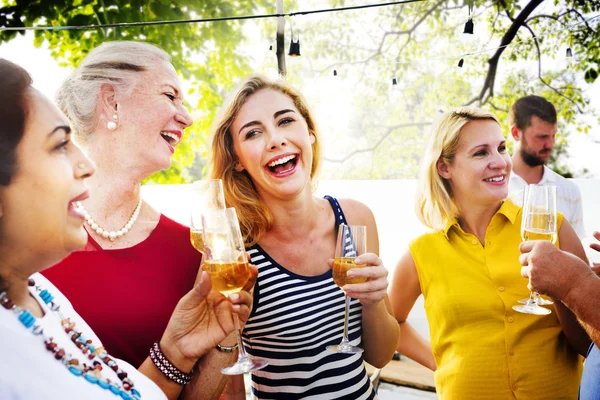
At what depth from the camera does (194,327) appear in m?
1.29

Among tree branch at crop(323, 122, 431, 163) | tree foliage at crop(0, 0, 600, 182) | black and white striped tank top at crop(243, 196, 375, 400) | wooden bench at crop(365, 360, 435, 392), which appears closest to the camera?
black and white striped tank top at crop(243, 196, 375, 400)

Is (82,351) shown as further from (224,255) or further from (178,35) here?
(178,35)

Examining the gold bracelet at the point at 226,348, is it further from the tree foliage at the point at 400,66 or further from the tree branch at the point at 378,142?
the tree branch at the point at 378,142

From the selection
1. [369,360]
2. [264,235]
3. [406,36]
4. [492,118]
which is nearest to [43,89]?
[264,235]

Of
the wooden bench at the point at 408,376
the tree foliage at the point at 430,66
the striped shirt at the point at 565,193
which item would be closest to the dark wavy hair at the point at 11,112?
the wooden bench at the point at 408,376

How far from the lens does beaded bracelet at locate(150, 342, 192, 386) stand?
1262mm

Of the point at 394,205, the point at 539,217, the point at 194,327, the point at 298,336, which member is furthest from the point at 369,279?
the point at 394,205

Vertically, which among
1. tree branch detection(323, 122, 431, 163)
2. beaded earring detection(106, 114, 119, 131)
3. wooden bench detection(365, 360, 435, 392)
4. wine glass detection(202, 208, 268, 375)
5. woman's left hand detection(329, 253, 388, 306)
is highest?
beaded earring detection(106, 114, 119, 131)

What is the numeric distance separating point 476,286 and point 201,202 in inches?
55.3

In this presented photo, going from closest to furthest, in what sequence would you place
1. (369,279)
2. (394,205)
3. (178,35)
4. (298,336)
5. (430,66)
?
1. (369,279)
2. (298,336)
3. (178,35)
4. (394,205)
5. (430,66)

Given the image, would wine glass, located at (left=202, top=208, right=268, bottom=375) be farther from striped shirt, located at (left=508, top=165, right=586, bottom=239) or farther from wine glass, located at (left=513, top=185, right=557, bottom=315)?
striped shirt, located at (left=508, top=165, right=586, bottom=239)

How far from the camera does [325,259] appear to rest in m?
2.05

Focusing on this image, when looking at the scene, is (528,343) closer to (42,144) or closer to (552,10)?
(42,144)

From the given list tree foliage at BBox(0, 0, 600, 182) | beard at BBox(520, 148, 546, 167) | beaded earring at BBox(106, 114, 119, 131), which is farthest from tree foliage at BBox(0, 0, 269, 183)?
beard at BBox(520, 148, 546, 167)
